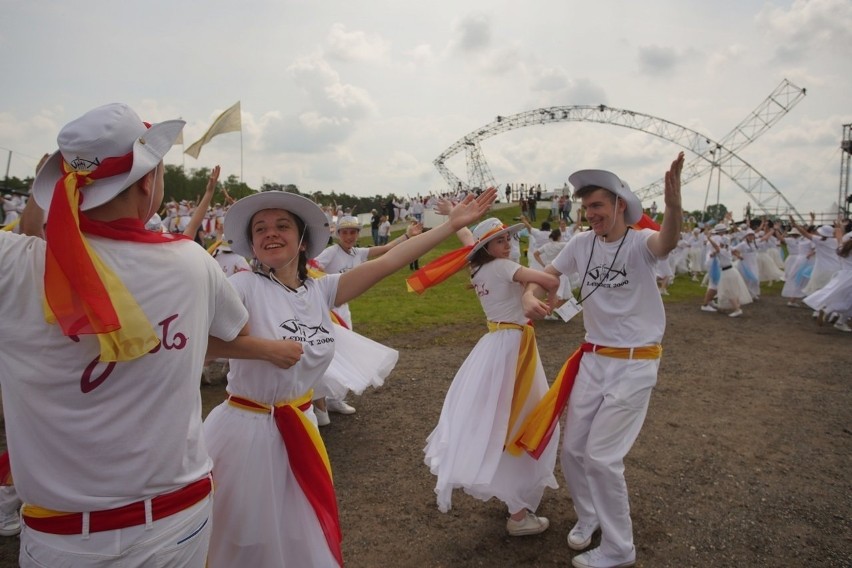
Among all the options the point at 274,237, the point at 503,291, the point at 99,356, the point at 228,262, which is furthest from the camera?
the point at 228,262

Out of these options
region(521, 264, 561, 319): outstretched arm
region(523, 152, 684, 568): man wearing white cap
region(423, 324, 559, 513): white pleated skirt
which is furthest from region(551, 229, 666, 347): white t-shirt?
region(423, 324, 559, 513): white pleated skirt

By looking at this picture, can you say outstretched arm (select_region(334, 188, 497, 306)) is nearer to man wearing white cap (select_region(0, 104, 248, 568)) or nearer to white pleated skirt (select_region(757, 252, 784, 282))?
man wearing white cap (select_region(0, 104, 248, 568))

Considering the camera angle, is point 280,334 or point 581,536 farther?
point 581,536

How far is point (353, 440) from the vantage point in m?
5.94

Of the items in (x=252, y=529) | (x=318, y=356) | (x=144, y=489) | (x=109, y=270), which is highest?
(x=109, y=270)

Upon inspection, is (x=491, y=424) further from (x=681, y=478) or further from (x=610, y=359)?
(x=681, y=478)

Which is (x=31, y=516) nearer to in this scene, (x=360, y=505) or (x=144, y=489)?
(x=144, y=489)

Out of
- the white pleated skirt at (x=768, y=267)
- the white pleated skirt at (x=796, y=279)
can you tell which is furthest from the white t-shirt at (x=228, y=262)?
the white pleated skirt at (x=768, y=267)

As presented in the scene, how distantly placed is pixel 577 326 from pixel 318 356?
10.5 metres

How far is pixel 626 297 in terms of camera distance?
3943mm

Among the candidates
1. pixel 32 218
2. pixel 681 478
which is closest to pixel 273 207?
pixel 32 218

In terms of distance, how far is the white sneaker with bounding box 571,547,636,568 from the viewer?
3.69 metres

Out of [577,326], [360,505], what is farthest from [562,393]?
[577,326]

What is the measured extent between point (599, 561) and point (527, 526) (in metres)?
0.61
